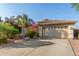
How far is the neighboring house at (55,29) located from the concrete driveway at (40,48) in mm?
87

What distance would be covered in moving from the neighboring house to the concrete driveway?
3.4 inches

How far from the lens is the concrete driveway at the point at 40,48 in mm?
4348

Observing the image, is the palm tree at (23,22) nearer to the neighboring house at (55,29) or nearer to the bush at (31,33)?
the bush at (31,33)

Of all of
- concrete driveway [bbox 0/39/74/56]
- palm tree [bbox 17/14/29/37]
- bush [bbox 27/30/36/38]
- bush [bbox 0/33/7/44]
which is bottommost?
concrete driveway [bbox 0/39/74/56]

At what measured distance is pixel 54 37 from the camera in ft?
14.8

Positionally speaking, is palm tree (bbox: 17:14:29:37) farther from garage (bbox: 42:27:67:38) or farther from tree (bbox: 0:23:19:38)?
garage (bbox: 42:27:67:38)

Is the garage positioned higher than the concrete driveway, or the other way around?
the garage

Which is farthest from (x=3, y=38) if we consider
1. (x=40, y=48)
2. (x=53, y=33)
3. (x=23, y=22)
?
(x=53, y=33)

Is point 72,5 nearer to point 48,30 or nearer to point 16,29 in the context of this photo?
point 48,30

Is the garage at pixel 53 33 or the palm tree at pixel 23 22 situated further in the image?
the garage at pixel 53 33

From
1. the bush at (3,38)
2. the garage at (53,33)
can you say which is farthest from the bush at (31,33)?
the bush at (3,38)

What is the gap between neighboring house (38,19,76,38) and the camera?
445 cm

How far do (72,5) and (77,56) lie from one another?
0.70 meters

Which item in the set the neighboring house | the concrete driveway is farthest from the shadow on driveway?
the neighboring house
